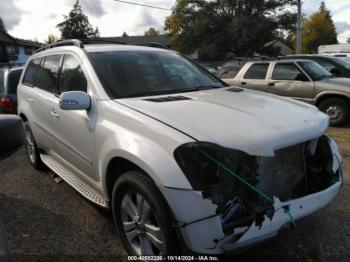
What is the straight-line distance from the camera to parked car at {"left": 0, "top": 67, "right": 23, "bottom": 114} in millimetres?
8008

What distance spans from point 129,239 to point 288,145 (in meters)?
1.44

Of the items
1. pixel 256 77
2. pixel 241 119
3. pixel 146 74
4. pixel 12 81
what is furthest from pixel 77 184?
pixel 256 77

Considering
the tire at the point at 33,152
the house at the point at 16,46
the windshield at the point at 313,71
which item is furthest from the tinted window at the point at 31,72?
the house at the point at 16,46

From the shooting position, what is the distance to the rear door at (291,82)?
893 centimetres

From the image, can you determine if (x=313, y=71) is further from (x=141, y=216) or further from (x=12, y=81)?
(x=141, y=216)

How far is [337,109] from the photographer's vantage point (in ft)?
28.3

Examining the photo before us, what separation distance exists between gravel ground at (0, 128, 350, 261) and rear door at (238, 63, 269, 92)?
5037 mm

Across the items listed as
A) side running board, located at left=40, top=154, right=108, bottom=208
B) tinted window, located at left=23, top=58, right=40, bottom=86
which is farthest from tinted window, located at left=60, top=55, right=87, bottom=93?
tinted window, located at left=23, top=58, right=40, bottom=86

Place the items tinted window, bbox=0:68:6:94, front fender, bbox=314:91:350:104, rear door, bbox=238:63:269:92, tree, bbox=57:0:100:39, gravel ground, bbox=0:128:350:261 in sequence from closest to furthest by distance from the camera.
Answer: gravel ground, bbox=0:128:350:261, front fender, bbox=314:91:350:104, tinted window, bbox=0:68:6:94, rear door, bbox=238:63:269:92, tree, bbox=57:0:100:39

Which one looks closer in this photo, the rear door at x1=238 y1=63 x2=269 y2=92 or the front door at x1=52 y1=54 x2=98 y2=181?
the front door at x1=52 y1=54 x2=98 y2=181

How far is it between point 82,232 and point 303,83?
6931 millimetres

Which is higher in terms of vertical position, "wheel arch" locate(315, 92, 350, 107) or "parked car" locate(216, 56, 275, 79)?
"parked car" locate(216, 56, 275, 79)

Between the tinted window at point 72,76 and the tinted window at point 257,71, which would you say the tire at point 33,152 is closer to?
the tinted window at point 72,76

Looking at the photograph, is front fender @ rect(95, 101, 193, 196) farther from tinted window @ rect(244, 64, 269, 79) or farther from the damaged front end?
tinted window @ rect(244, 64, 269, 79)
